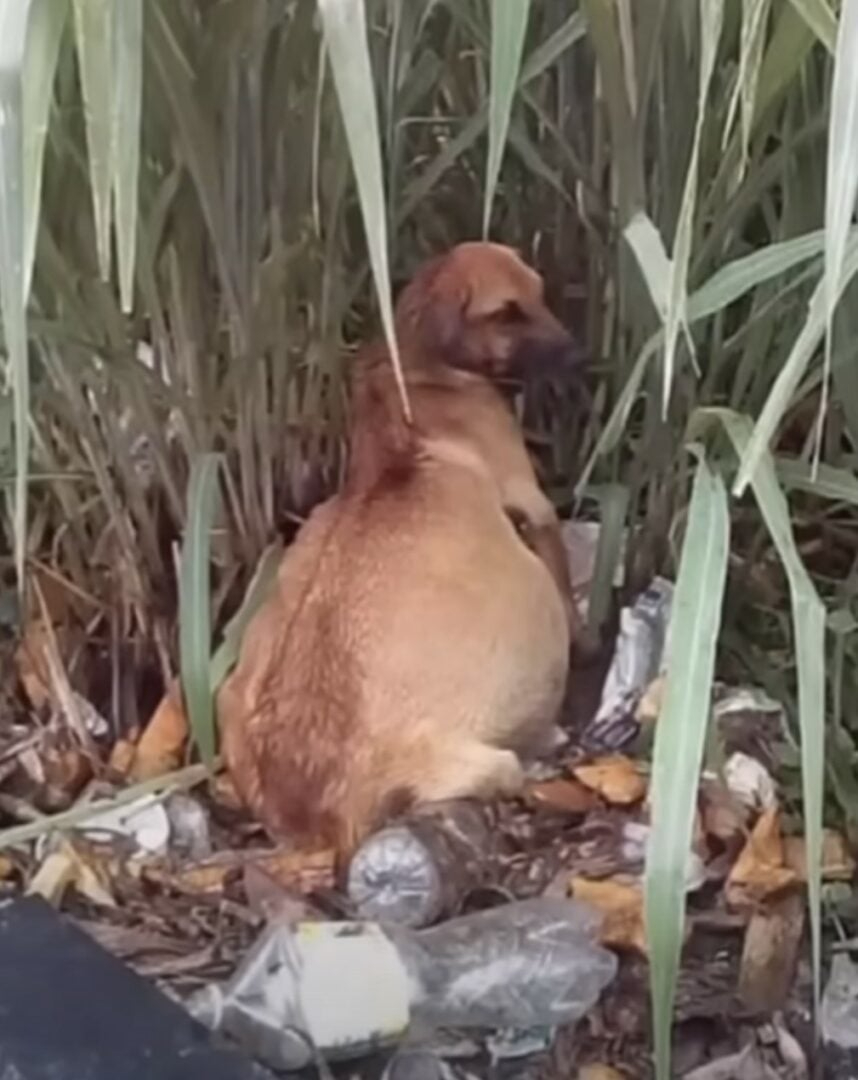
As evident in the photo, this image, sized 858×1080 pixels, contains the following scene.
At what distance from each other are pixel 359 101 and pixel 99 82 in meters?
0.08

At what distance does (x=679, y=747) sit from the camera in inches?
26.0

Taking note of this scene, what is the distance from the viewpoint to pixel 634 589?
871mm

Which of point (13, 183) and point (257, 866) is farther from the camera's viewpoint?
point (257, 866)

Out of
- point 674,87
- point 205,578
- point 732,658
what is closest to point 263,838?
point 205,578

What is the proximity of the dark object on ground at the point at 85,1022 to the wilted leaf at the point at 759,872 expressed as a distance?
222mm

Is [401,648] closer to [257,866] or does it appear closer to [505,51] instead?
[257,866]

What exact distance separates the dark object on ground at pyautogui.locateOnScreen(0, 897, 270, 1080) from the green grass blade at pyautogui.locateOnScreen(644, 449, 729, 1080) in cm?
13

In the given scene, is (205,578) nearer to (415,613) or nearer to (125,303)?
(415,613)

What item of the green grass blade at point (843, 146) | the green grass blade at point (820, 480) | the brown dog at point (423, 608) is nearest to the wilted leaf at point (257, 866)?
the brown dog at point (423, 608)

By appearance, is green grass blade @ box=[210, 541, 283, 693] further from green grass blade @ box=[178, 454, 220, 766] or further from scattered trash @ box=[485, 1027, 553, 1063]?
scattered trash @ box=[485, 1027, 553, 1063]

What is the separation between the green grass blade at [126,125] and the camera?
0.58 metres

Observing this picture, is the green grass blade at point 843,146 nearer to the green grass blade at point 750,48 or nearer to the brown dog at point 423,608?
the green grass blade at point 750,48

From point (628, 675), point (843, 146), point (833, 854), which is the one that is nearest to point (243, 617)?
point (628, 675)

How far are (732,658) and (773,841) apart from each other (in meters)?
0.10
